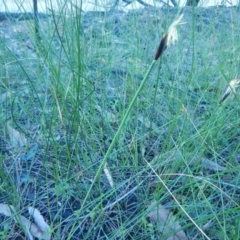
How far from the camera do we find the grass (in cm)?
89

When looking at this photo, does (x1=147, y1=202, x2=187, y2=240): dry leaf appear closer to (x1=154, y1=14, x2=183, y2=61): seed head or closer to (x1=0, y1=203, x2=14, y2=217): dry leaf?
(x1=0, y1=203, x2=14, y2=217): dry leaf

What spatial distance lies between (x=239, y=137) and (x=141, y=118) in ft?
0.84

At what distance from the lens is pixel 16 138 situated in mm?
1099

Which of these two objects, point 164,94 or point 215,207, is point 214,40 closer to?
point 164,94

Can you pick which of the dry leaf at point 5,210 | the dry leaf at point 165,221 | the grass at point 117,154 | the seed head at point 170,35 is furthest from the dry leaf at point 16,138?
the seed head at point 170,35

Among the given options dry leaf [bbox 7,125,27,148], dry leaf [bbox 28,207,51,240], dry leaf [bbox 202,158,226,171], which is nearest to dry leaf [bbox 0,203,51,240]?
dry leaf [bbox 28,207,51,240]

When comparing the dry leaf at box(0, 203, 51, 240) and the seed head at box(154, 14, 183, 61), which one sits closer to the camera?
the seed head at box(154, 14, 183, 61)

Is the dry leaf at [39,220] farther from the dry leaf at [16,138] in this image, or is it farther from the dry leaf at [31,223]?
the dry leaf at [16,138]

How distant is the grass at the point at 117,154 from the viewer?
0.89 meters

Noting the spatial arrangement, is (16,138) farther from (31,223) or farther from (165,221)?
(165,221)

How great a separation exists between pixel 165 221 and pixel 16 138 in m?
0.44

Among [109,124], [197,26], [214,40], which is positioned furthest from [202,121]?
[197,26]

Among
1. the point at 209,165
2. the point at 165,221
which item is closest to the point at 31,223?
the point at 165,221

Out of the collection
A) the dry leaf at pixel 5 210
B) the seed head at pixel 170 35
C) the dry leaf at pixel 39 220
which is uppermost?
the seed head at pixel 170 35
